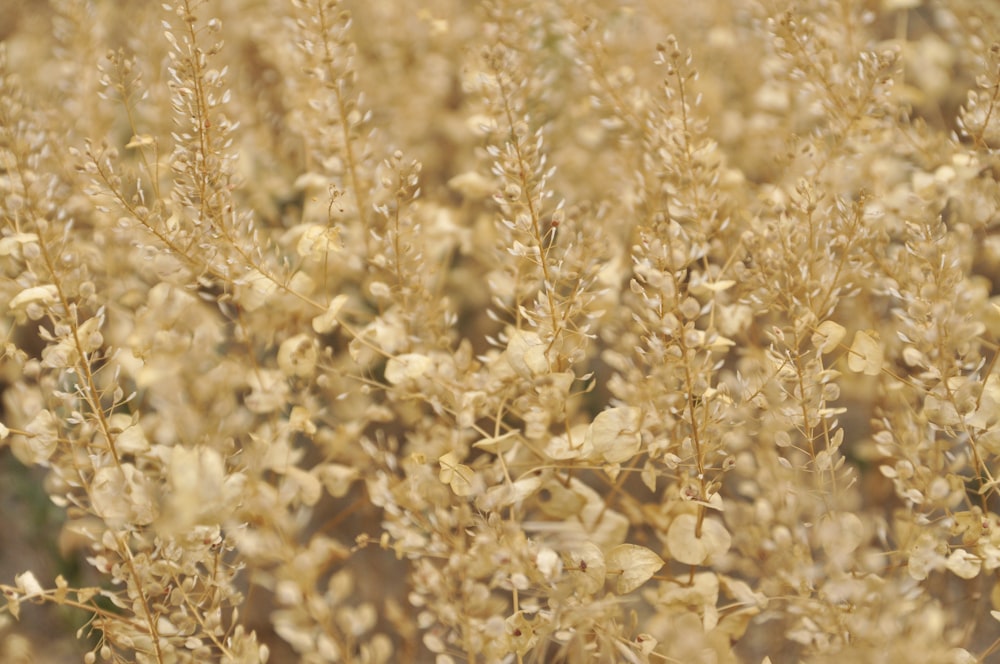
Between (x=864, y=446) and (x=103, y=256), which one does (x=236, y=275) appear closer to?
(x=103, y=256)

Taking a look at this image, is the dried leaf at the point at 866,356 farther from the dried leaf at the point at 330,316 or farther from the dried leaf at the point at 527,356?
the dried leaf at the point at 330,316

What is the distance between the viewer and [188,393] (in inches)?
26.2

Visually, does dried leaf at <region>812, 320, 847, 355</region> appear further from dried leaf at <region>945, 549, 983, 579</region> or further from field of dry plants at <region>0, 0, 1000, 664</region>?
dried leaf at <region>945, 549, 983, 579</region>

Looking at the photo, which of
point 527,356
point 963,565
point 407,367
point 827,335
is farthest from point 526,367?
point 963,565

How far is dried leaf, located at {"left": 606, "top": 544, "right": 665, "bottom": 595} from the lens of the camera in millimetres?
644

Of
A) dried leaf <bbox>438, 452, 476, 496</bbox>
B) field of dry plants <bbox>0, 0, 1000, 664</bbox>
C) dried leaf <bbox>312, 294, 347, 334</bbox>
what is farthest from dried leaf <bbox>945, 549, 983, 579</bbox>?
dried leaf <bbox>312, 294, 347, 334</bbox>

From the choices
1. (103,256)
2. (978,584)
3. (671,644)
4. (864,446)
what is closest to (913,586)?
(671,644)

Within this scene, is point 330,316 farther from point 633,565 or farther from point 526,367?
point 633,565

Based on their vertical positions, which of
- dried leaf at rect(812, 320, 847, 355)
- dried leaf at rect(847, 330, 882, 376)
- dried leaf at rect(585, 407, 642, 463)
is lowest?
dried leaf at rect(585, 407, 642, 463)

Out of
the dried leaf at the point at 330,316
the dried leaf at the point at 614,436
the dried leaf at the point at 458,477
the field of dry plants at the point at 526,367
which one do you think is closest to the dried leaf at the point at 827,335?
the field of dry plants at the point at 526,367

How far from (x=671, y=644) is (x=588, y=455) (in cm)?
15

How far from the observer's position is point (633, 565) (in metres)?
0.65

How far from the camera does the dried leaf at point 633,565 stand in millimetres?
644

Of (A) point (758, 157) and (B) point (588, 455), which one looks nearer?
(B) point (588, 455)
